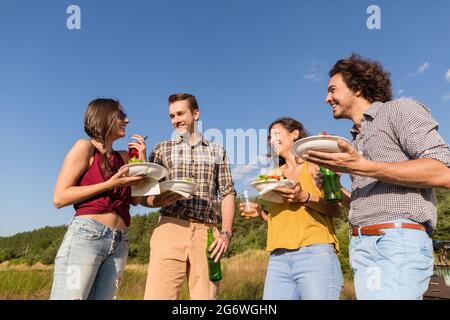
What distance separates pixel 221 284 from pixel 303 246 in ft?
19.8

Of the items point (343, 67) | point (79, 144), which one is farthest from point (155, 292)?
point (343, 67)

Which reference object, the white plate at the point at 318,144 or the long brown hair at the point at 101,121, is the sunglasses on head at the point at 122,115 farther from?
the white plate at the point at 318,144

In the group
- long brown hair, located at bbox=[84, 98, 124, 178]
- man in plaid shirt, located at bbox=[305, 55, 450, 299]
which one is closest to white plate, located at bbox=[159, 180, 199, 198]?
long brown hair, located at bbox=[84, 98, 124, 178]

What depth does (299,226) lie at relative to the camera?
10.1ft

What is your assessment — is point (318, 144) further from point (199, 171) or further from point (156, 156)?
point (156, 156)

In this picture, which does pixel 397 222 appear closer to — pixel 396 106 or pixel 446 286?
pixel 396 106

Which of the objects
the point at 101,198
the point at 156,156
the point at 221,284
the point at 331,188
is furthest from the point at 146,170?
the point at 221,284

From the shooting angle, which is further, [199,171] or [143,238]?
[143,238]

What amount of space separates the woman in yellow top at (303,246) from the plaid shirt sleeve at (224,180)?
1.81ft

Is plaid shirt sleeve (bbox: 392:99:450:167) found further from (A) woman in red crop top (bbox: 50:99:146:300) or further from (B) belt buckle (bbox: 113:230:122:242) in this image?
(B) belt buckle (bbox: 113:230:122:242)

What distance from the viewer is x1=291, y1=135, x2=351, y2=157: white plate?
235 cm

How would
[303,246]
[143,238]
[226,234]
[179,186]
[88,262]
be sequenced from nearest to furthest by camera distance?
[88,262]
[303,246]
[179,186]
[226,234]
[143,238]
